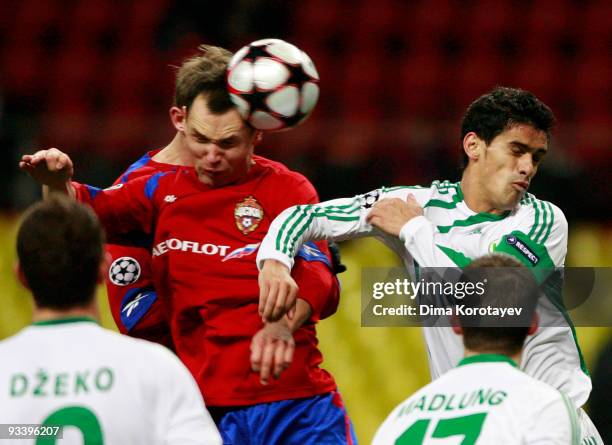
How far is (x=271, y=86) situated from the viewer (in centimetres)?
467

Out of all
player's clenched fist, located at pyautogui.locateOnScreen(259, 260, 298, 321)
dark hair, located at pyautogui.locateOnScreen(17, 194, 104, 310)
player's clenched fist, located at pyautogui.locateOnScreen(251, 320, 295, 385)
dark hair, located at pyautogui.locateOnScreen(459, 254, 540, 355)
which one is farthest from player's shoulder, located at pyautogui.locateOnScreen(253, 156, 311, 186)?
dark hair, located at pyautogui.locateOnScreen(17, 194, 104, 310)

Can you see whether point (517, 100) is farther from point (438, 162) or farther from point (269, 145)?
point (269, 145)

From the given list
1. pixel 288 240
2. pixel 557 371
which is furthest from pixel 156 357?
pixel 557 371

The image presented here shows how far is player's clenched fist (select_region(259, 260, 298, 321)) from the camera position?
4270 mm

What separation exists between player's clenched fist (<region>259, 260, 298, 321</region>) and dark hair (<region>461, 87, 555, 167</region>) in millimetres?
1162

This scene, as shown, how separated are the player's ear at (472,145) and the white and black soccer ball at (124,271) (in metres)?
1.51

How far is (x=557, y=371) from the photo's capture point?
484 centimetres

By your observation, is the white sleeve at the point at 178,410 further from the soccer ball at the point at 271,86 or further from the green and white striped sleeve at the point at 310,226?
the soccer ball at the point at 271,86

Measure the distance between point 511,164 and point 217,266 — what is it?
4.19ft

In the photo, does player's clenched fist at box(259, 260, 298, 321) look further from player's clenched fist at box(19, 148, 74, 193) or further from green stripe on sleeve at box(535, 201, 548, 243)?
green stripe on sleeve at box(535, 201, 548, 243)

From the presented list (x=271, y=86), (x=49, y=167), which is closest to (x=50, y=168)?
(x=49, y=167)

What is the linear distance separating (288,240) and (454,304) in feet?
2.25

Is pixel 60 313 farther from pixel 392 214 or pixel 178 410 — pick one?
pixel 392 214

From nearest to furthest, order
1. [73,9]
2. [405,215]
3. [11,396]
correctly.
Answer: [11,396] → [405,215] → [73,9]
